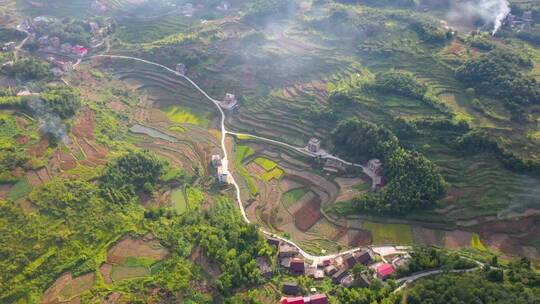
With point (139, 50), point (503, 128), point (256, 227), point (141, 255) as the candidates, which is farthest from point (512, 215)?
point (139, 50)

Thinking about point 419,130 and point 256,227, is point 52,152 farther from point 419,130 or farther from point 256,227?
point 419,130

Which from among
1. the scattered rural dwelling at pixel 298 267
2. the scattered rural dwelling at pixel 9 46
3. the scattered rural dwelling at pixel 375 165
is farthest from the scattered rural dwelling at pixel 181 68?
the scattered rural dwelling at pixel 298 267

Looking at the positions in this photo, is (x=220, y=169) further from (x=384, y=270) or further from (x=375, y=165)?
(x=384, y=270)

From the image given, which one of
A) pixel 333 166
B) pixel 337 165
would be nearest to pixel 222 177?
pixel 333 166

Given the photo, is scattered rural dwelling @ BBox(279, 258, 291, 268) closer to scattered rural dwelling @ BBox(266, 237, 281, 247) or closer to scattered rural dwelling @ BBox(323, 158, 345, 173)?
scattered rural dwelling @ BBox(266, 237, 281, 247)

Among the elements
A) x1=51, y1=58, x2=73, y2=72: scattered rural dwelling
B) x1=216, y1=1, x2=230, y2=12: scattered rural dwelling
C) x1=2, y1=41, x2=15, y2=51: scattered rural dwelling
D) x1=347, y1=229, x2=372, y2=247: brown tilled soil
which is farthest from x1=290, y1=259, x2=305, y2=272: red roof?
x1=2, y1=41, x2=15, y2=51: scattered rural dwelling

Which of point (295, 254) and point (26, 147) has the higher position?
point (26, 147)
